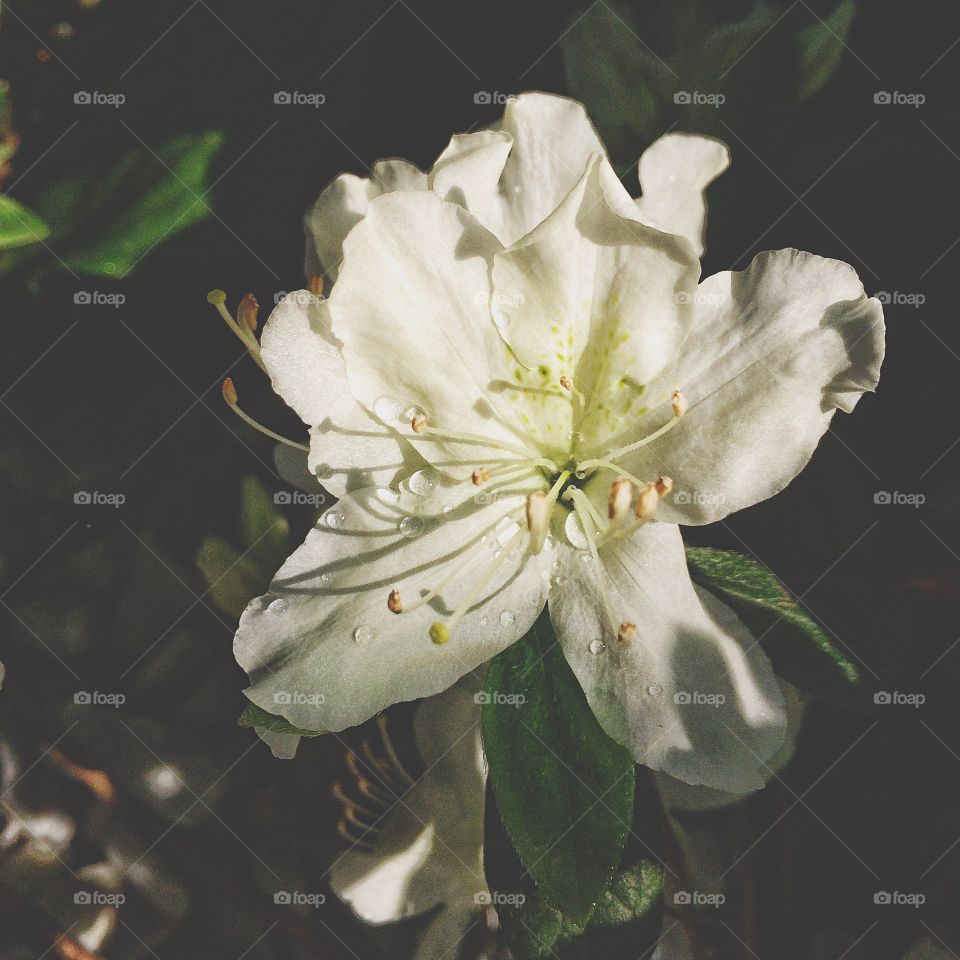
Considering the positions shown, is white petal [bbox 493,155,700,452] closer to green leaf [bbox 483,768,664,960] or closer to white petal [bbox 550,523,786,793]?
white petal [bbox 550,523,786,793]

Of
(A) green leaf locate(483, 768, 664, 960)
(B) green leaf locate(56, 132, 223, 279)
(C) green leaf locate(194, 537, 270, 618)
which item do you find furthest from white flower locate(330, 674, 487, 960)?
(B) green leaf locate(56, 132, 223, 279)

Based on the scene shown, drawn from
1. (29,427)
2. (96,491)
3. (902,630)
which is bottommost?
(902,630)

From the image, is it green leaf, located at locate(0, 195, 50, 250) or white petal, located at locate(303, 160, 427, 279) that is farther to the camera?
green leaf, located at locate(0, 195, 50, 250)

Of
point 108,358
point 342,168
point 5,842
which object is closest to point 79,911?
point 5,842

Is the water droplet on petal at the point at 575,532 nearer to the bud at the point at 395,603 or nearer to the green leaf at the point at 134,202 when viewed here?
the bud at the point at 395,603

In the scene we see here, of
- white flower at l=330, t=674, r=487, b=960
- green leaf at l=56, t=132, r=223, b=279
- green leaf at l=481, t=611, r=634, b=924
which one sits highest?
green leaf at l=56, t=132, r=223, b=279

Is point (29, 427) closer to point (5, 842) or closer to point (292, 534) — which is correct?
point (292, 534)
